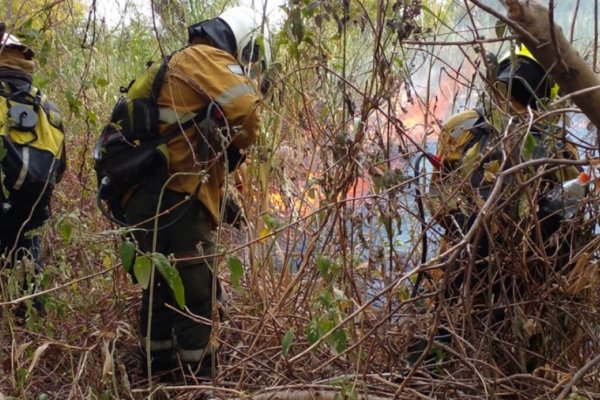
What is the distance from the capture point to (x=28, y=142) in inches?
140

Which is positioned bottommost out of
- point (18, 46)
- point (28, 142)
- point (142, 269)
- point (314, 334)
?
point (314, 334)

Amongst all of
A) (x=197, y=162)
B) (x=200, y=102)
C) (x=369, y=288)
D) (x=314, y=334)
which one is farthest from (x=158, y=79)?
(x=314, y=334)

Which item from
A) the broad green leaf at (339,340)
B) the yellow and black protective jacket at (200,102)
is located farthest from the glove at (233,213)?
the broad green leaf at (339,340)

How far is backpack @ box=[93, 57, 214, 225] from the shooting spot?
9.54ft

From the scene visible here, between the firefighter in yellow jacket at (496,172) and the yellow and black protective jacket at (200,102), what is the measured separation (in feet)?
2.36

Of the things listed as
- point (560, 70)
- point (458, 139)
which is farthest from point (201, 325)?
point (560, 70)

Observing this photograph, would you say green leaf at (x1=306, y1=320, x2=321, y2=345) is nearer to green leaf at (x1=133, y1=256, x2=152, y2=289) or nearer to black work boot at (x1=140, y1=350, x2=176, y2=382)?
green leaf at (x1=133, y1=256, x2=152, y2=289)

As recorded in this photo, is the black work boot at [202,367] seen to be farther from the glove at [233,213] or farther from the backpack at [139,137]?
the backpack at [139,137]

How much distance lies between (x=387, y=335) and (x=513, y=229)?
1.84ft

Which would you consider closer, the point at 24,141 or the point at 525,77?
the point at 525,77

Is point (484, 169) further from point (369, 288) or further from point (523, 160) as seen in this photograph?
point (369, 288)

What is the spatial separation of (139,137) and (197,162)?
34 cm

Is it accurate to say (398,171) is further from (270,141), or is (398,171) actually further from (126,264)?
(270,141)

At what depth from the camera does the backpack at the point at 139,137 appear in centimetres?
291
